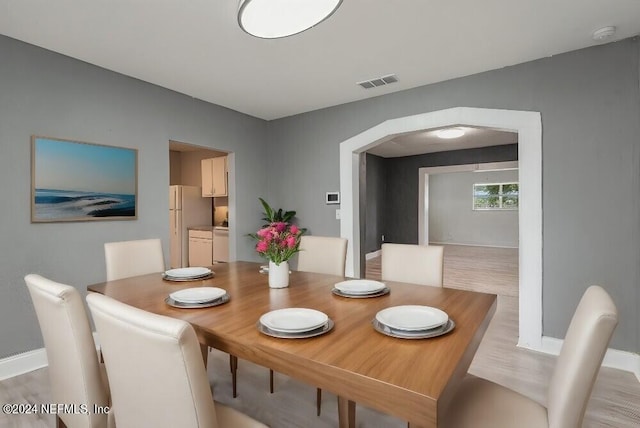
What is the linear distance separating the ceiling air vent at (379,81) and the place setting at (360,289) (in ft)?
7.39

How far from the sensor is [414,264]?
220 centimetres

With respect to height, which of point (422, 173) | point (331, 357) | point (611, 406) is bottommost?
point (611, 406)

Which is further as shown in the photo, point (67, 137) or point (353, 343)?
point (67, 137)

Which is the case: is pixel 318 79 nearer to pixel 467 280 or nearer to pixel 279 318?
pixel 279 318

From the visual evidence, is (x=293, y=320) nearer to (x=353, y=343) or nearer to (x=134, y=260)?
(x=353, y=343)

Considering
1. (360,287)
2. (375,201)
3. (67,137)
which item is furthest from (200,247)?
(375,201)

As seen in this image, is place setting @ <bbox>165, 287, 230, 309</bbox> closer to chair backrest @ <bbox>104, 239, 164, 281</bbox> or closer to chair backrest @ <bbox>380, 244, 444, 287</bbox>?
chair backrest @ <bbox>104, 239, 164, 281</bbox>

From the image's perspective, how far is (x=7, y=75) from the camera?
8.00 ft

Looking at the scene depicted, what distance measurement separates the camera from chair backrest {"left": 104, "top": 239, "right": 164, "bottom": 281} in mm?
2236

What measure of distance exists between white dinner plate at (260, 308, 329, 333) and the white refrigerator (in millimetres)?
4811

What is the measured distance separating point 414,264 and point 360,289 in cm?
68

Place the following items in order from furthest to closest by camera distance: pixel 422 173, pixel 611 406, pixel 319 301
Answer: pixel 422 173 < pixel 611 406 < pixel 319 301

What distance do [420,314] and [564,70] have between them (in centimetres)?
274

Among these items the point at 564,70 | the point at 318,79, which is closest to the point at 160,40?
the point at 318,79
